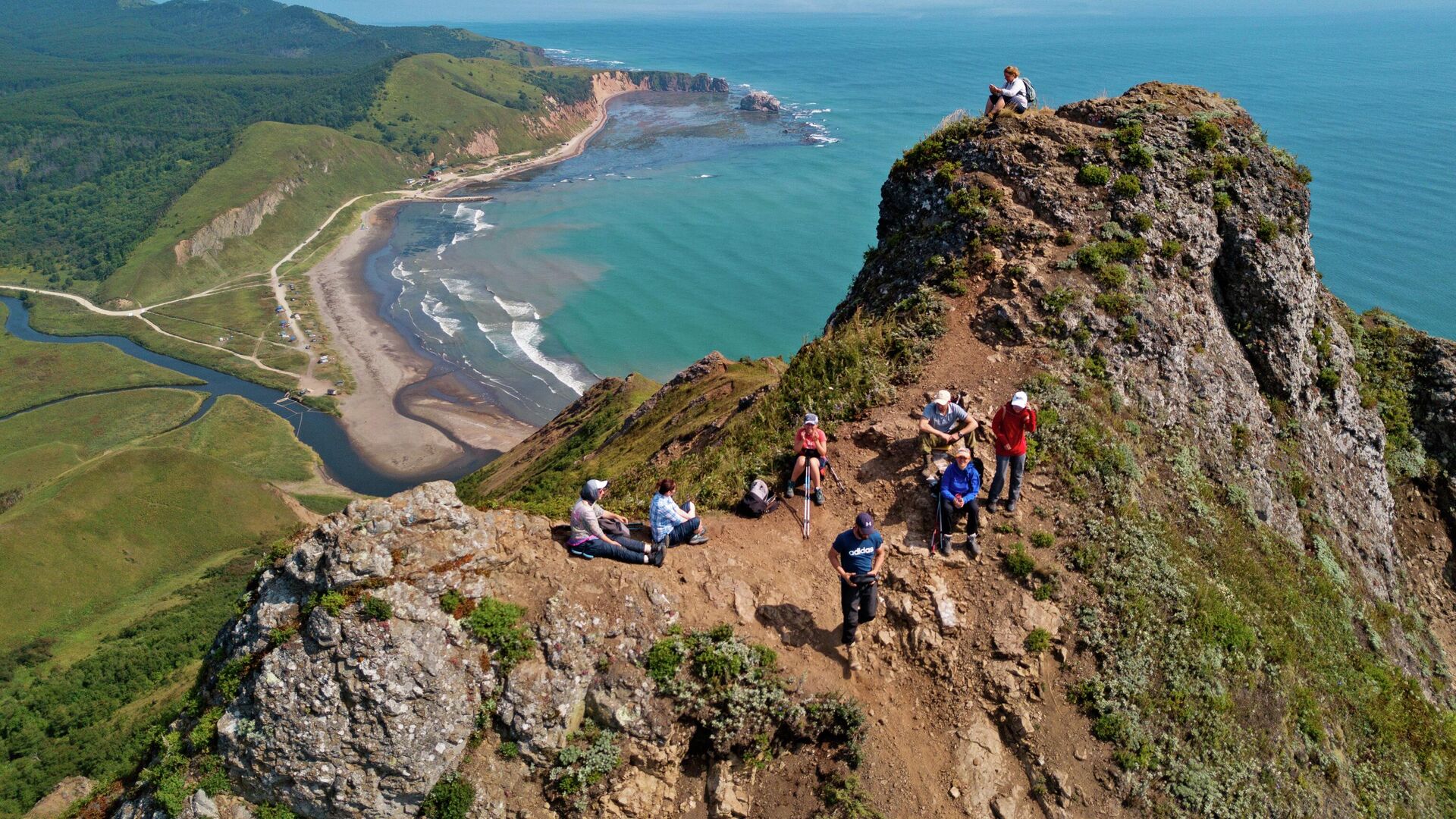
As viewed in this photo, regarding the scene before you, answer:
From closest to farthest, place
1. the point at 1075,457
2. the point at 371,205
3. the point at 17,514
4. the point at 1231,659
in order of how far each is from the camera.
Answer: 1. the point at 1231,659
2. the point at 1075,457
3. the point at 17,514
4. the point at 371,205

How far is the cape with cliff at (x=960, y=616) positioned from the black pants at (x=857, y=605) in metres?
0.64

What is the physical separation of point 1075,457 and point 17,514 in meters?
83.1

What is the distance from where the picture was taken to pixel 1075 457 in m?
16.2

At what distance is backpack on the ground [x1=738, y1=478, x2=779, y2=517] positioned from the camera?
49.6ft

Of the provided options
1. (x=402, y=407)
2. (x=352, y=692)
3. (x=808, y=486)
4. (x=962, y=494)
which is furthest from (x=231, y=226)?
(x=962, y=494)

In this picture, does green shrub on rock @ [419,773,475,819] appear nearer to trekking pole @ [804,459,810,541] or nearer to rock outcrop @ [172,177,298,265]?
trekking pole @ [804,459,810,541]

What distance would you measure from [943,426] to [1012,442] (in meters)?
1.55

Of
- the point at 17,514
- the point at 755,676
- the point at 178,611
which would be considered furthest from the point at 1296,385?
the point at 17,514

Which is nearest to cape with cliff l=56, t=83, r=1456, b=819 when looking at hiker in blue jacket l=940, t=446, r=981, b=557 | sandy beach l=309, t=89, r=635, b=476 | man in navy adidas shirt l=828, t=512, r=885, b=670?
hiker in blue jacket l=940, t=446, r=981, b=557

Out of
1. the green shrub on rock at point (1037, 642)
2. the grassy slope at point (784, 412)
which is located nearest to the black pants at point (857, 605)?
the green shrub on rock at point (1037, 642)

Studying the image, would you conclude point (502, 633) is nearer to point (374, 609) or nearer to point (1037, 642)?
point (374, 609)

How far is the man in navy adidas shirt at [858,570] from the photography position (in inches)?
462

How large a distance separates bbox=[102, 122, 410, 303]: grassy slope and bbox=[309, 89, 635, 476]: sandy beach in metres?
40.3

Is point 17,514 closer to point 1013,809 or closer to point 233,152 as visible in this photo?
point 1013,809
